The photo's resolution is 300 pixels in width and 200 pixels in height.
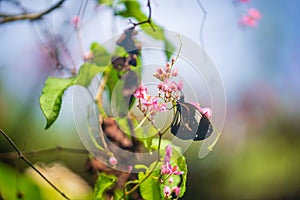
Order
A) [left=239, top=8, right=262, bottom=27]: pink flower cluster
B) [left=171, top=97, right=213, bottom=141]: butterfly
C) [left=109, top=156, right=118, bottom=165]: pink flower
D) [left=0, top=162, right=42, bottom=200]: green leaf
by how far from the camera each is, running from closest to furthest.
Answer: [left=171, top=97, right=213, bottom=141]: butterfly
[left=109, top=156, right=118, bottom=165]: pink flower
[left=0, top=162, right=42, bottom=200]: green leaf
[left=239, top=8, right=262, bottom=27]: pink flower cluster

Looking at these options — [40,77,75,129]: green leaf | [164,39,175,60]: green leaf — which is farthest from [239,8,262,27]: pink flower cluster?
[40,77,75,129]: green leaf

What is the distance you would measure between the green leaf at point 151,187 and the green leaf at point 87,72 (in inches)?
8.2

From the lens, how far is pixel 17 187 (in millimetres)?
921

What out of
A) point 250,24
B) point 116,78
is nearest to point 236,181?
point 250,24

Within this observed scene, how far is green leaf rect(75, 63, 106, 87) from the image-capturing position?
2.73 ft

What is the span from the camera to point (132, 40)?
84cm

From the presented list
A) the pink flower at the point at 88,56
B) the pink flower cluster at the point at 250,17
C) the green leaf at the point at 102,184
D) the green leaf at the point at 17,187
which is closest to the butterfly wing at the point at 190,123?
the green leaf at the point at 102,184

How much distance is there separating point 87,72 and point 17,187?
26 centimetres

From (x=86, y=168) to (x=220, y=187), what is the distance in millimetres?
2373

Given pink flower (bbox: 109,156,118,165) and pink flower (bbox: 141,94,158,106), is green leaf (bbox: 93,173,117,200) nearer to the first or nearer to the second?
pink flower (bbox: 109,156,118,165)

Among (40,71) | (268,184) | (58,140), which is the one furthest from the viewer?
(268,184)

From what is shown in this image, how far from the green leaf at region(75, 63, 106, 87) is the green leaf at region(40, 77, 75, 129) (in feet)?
0.08

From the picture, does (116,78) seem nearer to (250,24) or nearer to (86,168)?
(86,168)

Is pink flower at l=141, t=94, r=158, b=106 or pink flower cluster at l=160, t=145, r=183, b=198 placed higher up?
pink flower at l=141, t=94, r=158, b=106
